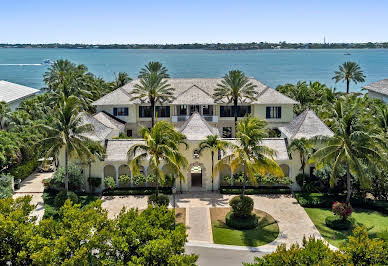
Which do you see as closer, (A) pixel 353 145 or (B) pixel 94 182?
(A) pixel 353 145

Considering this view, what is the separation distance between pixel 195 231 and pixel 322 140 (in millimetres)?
13110

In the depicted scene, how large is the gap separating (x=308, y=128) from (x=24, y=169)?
32.1 metres

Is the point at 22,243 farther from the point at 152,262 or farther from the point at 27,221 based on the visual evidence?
the point at 152,262

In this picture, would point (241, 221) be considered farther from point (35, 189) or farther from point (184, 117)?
point (184, 117)

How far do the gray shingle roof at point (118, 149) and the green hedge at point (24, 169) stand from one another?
424 inches

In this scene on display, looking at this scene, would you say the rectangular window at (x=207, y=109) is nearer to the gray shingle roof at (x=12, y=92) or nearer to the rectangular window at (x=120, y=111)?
the rectangular window at (x=120, y=111)

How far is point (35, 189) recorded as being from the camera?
4450cm

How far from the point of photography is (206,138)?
138ft

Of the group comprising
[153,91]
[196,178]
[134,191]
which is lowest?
[134,191]

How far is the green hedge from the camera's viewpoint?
45.6 meters

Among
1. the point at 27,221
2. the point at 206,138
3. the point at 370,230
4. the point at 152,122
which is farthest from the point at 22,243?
the point at 152,122

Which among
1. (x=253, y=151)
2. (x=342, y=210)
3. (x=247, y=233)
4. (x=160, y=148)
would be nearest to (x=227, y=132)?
(x=253, y=151)

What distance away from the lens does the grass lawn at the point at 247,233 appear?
32250 mm

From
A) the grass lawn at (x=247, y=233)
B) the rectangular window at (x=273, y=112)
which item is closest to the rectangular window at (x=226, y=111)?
the rectangular window at (x=273, y=112)
